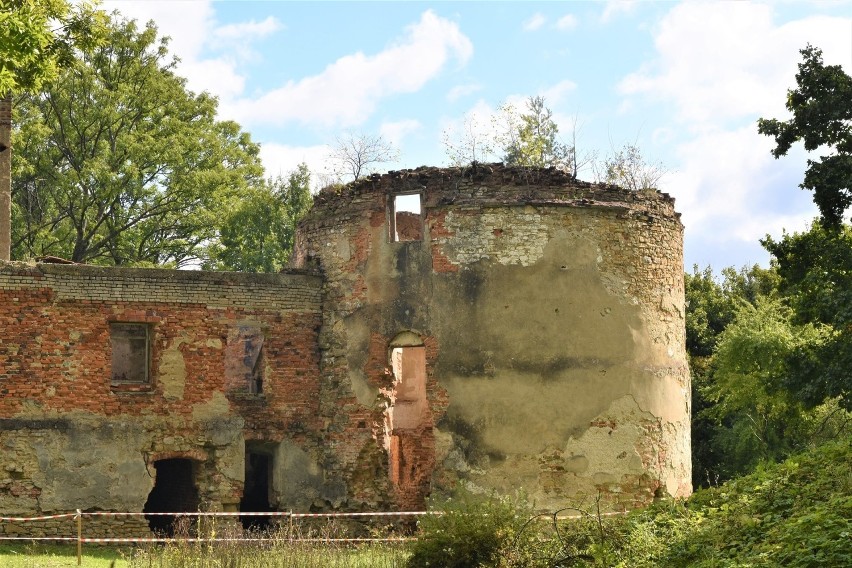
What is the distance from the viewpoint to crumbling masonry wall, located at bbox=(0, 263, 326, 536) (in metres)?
16.1

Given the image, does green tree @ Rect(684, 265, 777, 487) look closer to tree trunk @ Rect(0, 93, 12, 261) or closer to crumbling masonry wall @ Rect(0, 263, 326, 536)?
crumbling masonry wall @ Rect(0, 263, 326, 536)

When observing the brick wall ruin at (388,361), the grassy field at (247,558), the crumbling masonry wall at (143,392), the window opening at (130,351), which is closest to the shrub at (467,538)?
the grassy field at (247,558)

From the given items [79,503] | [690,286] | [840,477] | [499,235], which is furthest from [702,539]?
[690,286]

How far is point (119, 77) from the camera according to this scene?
102 feet

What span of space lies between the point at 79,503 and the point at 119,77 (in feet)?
57.6

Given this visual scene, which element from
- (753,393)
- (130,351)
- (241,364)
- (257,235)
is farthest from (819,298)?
(257,235)

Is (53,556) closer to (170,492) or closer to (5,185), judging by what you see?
(170,492)

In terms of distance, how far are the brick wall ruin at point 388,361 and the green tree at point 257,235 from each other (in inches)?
599

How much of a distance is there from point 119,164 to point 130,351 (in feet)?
42.9

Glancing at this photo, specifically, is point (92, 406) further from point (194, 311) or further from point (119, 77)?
point (119, 77)

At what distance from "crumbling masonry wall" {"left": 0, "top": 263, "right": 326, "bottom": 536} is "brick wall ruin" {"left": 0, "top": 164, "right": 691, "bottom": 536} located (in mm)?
28

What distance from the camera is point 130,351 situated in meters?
18.8

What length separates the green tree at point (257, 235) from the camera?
32844mm

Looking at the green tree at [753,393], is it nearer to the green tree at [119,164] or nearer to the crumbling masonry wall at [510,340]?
A: the crumbling masonry wall at [510,340]
